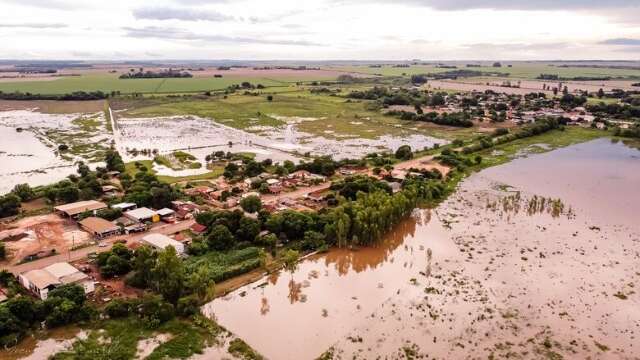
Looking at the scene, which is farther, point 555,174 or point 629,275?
point 555,174

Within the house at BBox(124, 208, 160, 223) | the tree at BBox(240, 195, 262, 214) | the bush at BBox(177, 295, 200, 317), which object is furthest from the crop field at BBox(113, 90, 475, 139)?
the bush at BBox(177, 295, 200, 317)

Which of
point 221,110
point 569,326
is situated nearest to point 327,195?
point 569,326

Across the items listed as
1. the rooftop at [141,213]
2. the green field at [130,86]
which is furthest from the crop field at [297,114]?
the rooftop at [141,213]

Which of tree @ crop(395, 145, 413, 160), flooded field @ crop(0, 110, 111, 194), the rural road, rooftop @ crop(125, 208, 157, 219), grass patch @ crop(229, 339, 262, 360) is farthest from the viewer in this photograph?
tree @ crop(395, 145, 413, 160)

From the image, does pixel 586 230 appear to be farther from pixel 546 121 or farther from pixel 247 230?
pixel 546 121

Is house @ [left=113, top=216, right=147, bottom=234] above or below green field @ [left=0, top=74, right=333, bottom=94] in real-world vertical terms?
below

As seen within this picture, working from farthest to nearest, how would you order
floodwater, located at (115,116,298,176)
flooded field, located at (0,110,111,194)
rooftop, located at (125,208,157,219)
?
floodwater, located at (115,116,298,176) < flooded field, located at (0,110,111,194) < rooftop, located at (125,208,157,219)

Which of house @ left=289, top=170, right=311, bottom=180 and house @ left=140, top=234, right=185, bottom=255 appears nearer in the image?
house @ left=140, top=234, right=185, bottom=255

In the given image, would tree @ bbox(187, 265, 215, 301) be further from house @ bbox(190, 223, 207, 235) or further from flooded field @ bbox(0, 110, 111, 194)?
flooded field @ bbox(0, 110, 111, 194)

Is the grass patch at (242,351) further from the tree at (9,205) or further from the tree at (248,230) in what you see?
the tree at (9,205)
